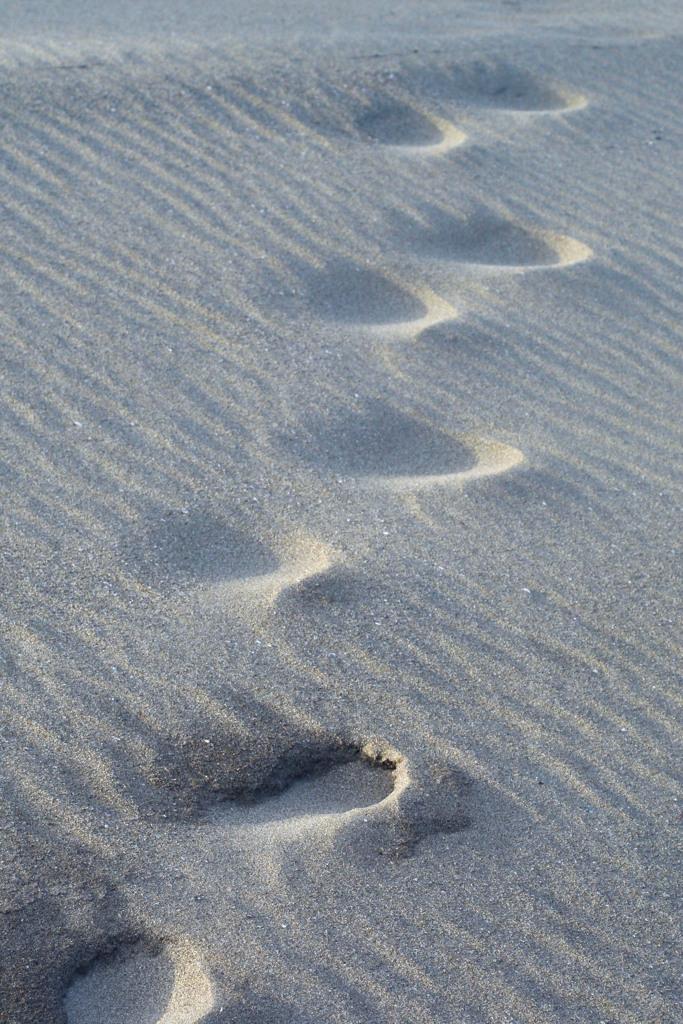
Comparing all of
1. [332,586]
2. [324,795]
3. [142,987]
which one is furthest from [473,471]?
[142,987]

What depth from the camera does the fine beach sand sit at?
1.79 metres

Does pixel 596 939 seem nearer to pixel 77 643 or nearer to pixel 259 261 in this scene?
pixel 77 643

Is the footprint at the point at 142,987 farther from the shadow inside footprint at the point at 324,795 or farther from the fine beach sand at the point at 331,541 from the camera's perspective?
the shadow inside footprint at the point at 324,795

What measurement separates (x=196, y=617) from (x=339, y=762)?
0.46 m

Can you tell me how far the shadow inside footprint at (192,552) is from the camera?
7.92 ft

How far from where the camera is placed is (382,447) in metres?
2.89

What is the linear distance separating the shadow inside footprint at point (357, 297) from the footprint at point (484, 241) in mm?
252

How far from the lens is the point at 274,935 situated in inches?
69.8

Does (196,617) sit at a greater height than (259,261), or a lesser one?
lesser

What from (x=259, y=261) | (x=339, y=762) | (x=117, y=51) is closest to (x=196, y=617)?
(x=339, y=762)

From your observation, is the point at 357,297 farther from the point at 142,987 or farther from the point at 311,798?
the point at 142,987

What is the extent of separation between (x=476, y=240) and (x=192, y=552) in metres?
1.84

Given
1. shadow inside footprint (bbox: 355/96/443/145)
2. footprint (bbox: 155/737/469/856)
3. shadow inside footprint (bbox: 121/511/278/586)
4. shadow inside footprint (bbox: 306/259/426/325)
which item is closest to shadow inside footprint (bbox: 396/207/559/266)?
shadow inside footprint (bbox: 306/259/426/325)

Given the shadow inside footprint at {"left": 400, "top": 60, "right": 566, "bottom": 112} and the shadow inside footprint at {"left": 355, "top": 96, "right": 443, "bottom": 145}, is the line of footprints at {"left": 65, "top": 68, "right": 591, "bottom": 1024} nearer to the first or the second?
the shadow inside footprint at {"left": 355, "top": 96, "right": 443, "bottom": 145}
